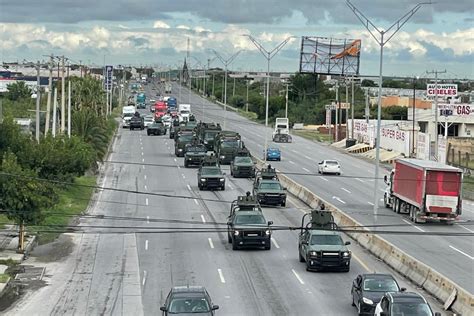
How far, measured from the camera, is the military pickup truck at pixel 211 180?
61188mm

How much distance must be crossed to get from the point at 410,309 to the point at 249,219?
17.4 meters

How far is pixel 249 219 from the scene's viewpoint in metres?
39.6

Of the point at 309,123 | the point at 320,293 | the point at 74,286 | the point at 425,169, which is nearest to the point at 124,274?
the point at 74,286

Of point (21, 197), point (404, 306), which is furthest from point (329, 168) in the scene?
point (404, 306)

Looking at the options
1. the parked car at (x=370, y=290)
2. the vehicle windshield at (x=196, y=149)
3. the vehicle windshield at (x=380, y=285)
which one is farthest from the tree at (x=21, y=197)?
the vehicle windshield at (x=196, y=149)

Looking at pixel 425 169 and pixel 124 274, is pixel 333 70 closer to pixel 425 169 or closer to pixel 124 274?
pixel 425 169

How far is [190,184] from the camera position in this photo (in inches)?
2574

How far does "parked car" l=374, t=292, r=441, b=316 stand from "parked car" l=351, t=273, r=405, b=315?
2250 millimetres

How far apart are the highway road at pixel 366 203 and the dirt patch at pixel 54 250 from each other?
14.3m

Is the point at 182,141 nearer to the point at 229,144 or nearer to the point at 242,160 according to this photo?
the point at 229,144

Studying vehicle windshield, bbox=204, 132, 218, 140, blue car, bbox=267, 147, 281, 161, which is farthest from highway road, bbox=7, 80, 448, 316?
vehicle windshield, bbox=204, 132, 218, 140

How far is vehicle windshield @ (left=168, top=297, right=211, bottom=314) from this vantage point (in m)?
23.0

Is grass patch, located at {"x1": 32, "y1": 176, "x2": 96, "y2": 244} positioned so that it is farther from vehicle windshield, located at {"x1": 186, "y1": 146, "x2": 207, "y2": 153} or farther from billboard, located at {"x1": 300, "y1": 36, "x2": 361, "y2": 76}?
billboard, located at {"x1": 300, "y1": 36, "x2": 361, "y2": 76}

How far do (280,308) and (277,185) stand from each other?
26.9 metres
